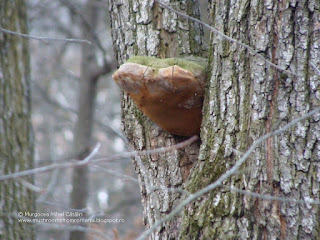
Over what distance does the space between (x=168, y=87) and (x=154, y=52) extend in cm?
44

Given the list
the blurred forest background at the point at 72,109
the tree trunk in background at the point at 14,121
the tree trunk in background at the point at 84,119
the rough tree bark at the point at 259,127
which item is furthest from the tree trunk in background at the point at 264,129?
the tree trunk in background at the point at 84,119

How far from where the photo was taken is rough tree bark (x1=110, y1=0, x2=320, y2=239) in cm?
162

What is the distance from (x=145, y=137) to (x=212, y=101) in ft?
1.74

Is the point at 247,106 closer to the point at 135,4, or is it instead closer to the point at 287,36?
the point at 287,36

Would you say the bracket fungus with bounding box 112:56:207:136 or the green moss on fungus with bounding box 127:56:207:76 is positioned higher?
the green moss on fungus with bounding box 127:56:207:76

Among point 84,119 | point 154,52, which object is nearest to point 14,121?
point 154,52

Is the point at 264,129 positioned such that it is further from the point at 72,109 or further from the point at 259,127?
the point at 72,109

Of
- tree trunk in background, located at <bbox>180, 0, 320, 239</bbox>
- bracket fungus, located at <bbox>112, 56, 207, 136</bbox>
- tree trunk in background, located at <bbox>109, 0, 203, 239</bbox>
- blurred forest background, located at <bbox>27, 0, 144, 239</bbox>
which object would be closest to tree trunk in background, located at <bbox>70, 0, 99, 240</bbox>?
blurred forest background, located at <bbox>27, 0, 144, 239</bbox>

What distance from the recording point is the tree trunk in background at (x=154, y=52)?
6.85 ft

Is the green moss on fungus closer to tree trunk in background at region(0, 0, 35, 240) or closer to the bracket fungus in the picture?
the bracket fungus

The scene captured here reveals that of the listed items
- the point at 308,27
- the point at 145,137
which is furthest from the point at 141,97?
the point at 308,27

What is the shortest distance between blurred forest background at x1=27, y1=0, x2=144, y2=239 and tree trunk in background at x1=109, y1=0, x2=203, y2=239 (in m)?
0.18

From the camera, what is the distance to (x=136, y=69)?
185 centimetres

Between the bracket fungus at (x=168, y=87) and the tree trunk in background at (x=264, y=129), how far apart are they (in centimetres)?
16
